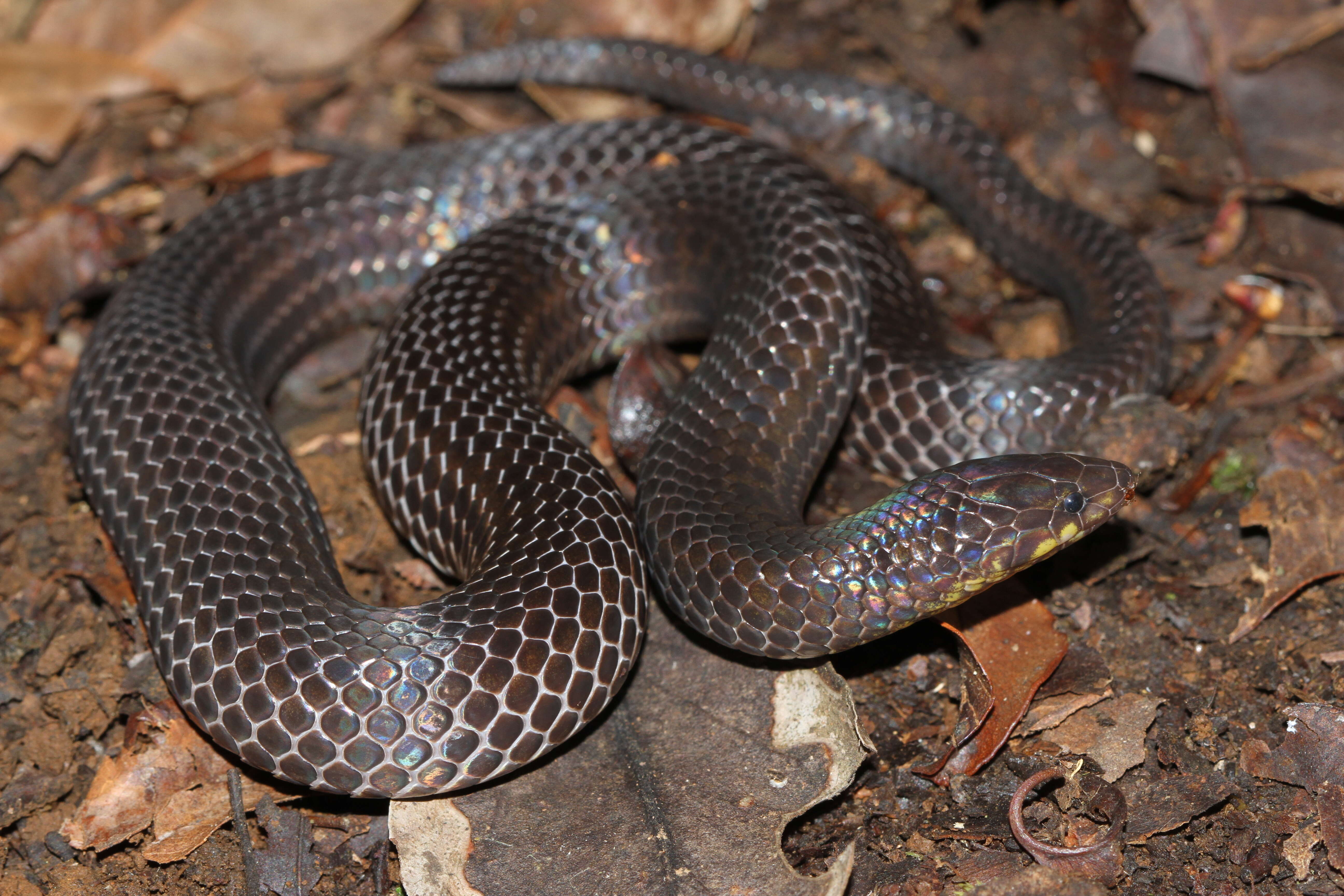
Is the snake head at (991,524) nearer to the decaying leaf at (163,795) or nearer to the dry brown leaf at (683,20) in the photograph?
the decaying leaf at (163,795)

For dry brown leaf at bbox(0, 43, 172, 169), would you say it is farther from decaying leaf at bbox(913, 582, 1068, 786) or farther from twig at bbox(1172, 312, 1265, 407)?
twig at bbox(1172, 312, 1265, 407)

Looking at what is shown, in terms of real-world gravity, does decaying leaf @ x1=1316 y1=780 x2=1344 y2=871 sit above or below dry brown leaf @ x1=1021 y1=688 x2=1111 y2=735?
above

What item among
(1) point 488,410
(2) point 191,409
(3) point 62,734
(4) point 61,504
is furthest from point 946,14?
(3) point 62,734

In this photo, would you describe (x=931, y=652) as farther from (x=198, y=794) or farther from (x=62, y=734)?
(x=62, y=734)

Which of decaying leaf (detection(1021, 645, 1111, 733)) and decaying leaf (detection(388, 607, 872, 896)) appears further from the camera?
decaying leaf (detection(1021, 645, 1111, 733))

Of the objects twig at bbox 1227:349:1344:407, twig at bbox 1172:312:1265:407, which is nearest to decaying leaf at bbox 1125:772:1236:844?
twig at bbox 1172:312:1265:407

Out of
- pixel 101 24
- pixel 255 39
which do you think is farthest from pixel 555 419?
pixel 101 24

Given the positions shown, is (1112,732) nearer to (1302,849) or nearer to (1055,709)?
(1055,709)
